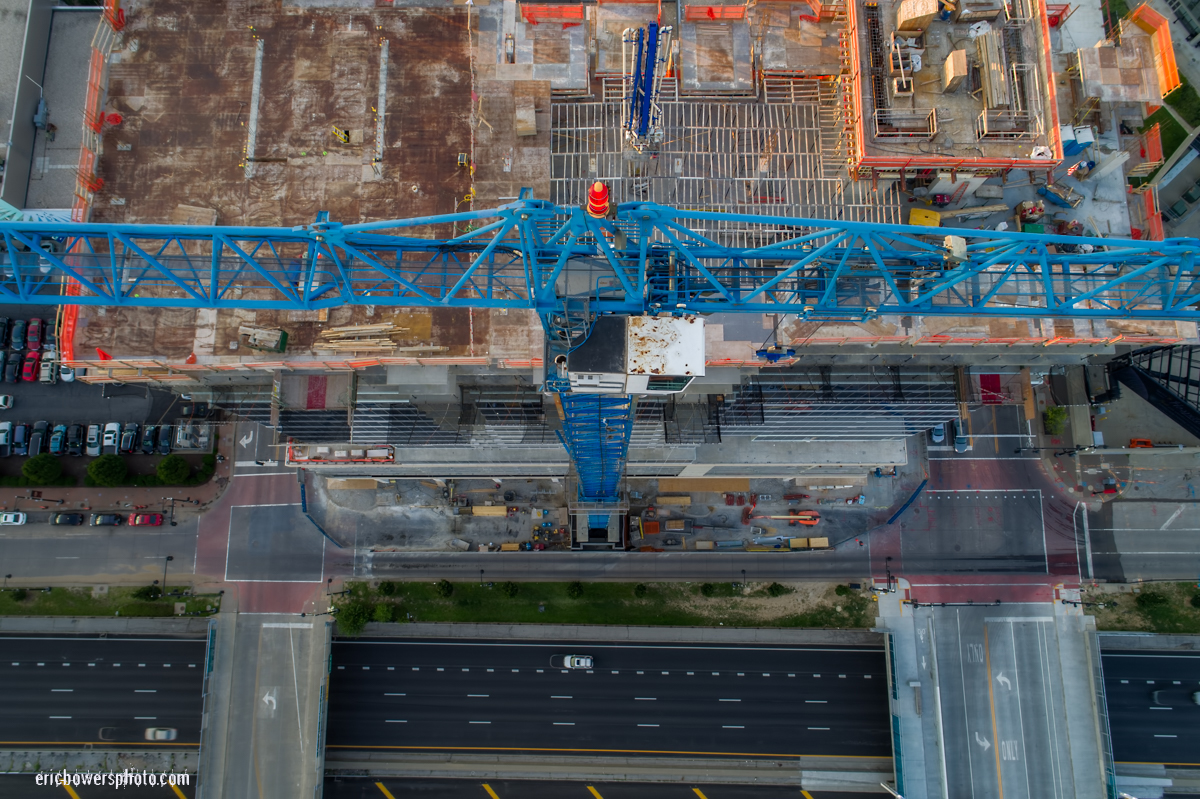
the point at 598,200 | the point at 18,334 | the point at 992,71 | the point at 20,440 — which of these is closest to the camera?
the point at 598,200

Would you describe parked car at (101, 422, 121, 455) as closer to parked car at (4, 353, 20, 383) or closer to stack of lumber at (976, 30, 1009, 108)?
parked car at (4, 353, 20, 383)

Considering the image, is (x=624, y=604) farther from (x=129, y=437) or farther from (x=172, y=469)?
(x=129, y=437)

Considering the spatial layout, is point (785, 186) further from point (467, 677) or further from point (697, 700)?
point (467, 677)

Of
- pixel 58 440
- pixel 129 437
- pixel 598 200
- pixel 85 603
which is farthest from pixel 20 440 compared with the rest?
pixel 598 200

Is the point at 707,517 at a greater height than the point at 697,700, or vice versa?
the point at 707,517

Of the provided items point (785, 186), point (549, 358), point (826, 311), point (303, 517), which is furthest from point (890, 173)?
point (303, 517)

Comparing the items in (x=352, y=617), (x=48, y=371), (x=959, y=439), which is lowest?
(x=352, y=617)
